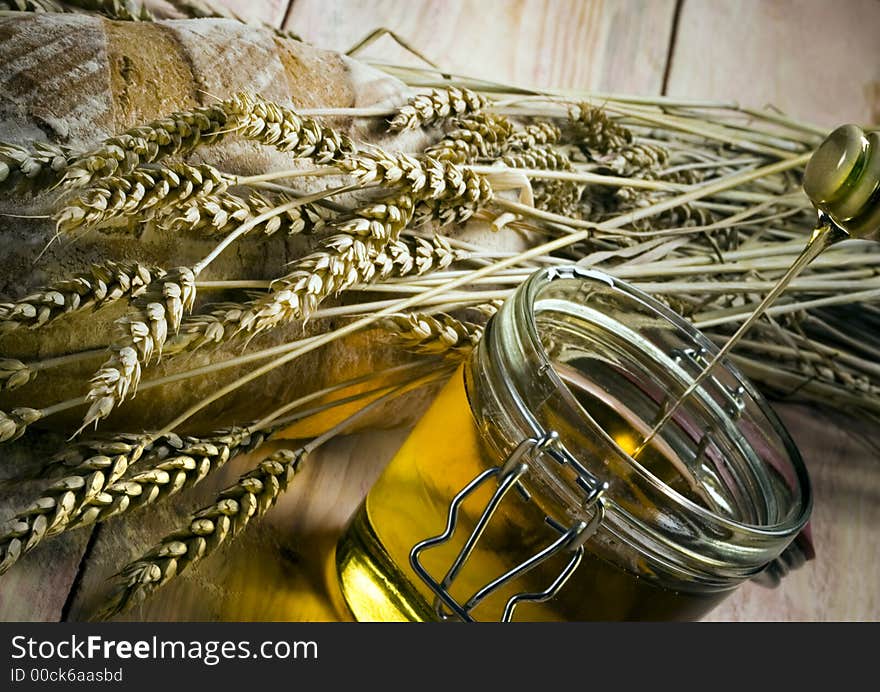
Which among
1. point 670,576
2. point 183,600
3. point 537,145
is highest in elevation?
point 537,145

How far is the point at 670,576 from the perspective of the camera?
1.82 feet

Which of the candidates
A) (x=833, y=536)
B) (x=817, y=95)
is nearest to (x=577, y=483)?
(x=833, y=536)

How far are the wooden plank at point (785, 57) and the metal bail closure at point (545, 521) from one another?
0.90 meters

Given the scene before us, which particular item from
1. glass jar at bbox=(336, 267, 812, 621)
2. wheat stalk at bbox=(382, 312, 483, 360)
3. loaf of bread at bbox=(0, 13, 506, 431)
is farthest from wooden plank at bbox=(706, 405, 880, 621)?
loaf of bread at bbox=(0, 13, 506, 431)

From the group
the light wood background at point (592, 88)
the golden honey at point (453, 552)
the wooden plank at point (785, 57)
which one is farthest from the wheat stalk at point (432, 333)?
the wooden plank at point (785, 57)

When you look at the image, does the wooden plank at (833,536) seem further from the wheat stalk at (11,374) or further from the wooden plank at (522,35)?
the wheat stalk at (11,374)

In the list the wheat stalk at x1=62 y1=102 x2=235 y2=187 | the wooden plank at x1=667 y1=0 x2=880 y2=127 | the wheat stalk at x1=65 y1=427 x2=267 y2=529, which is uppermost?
the wheat stalk at x1=62 y1=102 x2=235 y2=187

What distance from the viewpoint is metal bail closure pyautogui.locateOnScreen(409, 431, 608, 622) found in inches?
20.6

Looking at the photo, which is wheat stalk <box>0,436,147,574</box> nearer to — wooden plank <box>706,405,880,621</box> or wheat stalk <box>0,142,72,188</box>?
wheat stalk <box>0,142,72,188</box>

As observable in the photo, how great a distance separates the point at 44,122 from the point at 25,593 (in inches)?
11.5

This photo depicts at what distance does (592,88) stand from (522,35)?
11 centimetres

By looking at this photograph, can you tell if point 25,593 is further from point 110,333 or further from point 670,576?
point 670,576

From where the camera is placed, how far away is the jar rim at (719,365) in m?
0.52

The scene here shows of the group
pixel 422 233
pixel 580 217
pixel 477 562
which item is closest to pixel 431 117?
pixel 422 233
